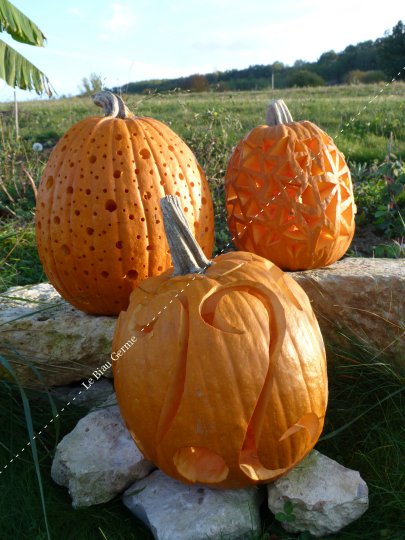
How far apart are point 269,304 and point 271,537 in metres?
0.81

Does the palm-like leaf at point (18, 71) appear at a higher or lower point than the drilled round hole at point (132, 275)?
higher

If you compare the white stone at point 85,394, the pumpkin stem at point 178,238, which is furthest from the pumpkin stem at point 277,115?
the white stone at point 85,394

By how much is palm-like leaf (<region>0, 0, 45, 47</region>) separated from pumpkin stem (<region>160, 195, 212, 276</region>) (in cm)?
533

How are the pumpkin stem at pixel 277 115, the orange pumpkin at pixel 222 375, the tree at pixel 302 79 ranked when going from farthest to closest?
the tree at pixel 302 79, the pumpkin stem at pixel 277 115, the orange pumpkin at pixel 222 375

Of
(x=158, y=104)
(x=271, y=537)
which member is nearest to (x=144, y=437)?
(x=271, y=537)

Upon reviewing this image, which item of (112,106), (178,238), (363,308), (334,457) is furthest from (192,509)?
(112,106)

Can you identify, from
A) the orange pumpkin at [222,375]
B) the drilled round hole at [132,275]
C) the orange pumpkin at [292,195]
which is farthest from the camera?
the orange pumpkin at [292,195]

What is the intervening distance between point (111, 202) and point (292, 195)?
849 millimetres

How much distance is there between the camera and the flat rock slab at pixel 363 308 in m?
2.74

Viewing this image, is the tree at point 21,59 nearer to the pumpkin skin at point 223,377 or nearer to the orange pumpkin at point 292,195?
the orange pumpkin at point 292,195

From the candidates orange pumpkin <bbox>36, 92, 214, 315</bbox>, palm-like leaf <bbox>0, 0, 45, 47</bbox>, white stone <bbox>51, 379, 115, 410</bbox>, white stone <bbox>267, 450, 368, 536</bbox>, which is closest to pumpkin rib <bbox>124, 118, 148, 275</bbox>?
orange pumpkin <bbox>36, 92, 214, 315</bbox>

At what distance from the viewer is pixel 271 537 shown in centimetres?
211

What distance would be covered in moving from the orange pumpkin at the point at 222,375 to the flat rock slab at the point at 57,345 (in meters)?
0.71

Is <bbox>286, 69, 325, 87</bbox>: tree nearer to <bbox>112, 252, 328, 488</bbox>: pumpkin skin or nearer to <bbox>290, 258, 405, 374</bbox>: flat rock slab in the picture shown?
<bbox>290, 258, 405, 374</bbox>: flat rock slab
